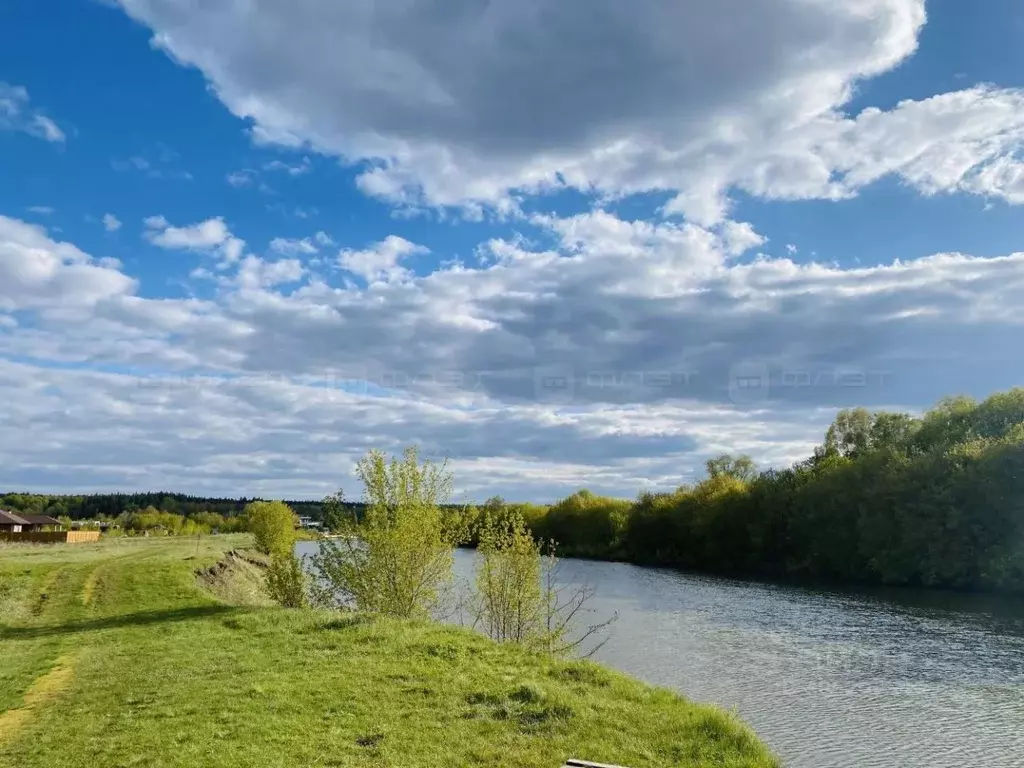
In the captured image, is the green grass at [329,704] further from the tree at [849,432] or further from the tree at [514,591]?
the tree at [849,432]

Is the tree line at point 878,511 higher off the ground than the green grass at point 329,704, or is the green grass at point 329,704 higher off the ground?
the tree line at point 878,511

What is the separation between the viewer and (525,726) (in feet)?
44.2

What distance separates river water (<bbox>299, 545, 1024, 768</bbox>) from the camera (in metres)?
20.8

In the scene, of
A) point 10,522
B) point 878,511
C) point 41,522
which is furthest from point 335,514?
point 41,522

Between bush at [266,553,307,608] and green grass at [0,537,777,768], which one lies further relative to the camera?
bush at [266,553,307,608]

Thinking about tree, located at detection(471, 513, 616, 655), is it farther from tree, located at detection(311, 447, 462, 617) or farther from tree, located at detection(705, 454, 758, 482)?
tree, located at detection(705, 454, 758, 482)

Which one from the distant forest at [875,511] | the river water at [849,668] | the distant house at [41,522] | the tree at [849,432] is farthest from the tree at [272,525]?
the distant house at [41,522]

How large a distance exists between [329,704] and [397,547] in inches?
574

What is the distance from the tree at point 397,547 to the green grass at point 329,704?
4.51 metres

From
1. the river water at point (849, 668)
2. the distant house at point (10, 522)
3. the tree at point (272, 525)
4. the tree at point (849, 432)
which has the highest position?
the tree at point (849, 432)

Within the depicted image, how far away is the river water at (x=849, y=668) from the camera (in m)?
20.8

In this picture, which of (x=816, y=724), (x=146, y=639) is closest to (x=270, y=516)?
(x=146, y=639)

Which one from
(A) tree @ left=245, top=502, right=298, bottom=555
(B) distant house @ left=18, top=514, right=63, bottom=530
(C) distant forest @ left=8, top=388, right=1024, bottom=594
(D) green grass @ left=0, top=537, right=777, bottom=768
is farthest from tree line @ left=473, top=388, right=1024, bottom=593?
(B) distant house @ left=18, top=514, right=63, bottom=530

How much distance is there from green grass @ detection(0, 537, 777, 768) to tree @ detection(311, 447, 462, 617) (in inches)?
178
